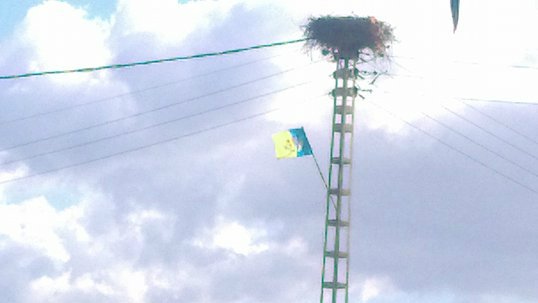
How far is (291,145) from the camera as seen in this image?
174 ft

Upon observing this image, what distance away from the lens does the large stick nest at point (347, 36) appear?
179 ft

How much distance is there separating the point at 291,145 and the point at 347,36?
19.1ft

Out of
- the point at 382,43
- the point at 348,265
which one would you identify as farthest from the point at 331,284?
the point at 382,43

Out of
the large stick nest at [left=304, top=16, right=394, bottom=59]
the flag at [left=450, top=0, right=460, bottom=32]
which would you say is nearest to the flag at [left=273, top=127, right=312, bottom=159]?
the large stick nest at [left=304, top=16, right=394, bottom=59]

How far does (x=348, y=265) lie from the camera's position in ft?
171

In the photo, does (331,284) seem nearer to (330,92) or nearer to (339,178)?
(339,178)

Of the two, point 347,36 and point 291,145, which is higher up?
point 347,36

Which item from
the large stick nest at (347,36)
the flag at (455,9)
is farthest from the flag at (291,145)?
the flag at (455,9)

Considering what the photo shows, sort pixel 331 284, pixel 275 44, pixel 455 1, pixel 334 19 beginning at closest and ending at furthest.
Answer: pixel 455 1 → pixel 275 44 → pixel 331 284 → pixel 334 19

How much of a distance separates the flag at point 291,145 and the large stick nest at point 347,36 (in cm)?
425

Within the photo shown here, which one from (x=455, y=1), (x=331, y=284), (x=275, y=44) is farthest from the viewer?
(x=331, y=284)

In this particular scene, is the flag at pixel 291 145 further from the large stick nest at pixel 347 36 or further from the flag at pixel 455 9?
the flag at pixel 455 9

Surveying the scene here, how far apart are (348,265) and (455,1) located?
13973 mm

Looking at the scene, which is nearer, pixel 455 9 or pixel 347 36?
pixel 455 9
